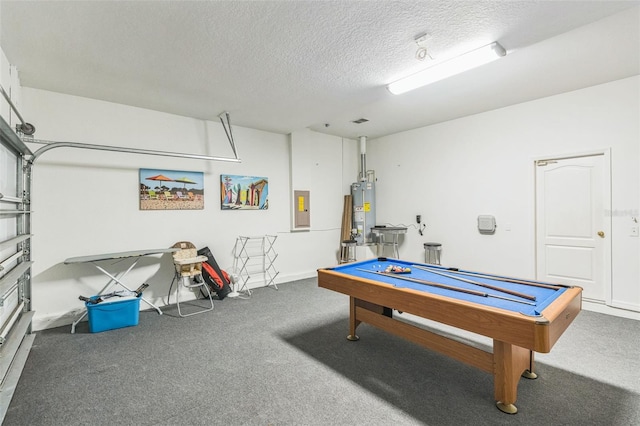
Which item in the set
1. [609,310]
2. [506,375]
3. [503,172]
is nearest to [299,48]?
[506,375]

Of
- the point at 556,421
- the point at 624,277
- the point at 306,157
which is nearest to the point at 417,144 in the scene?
the point at 306,157

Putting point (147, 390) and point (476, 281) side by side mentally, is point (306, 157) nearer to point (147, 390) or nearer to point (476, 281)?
point (476, 281)

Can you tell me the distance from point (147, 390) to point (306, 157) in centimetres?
467

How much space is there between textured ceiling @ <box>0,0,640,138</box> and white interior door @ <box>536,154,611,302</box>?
45.5 inches

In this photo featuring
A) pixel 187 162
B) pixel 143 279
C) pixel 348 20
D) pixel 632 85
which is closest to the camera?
pixel 348 20

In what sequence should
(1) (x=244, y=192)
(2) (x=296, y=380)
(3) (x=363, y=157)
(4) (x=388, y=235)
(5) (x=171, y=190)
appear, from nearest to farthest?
1. (2) (x=296, y=380)
2. (5) (x=171, y=190)
3. (1) (x=244, y=192)
4. (4) (x=388, y=235)
5. (3) (x=363, y=157)

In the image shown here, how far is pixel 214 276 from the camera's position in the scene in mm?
4559

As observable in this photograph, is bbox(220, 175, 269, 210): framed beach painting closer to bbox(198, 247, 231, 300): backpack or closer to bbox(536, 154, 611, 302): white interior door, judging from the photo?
bbox(198, 247, 231, 300): backpack

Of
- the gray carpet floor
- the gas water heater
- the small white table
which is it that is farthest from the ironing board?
the small white table

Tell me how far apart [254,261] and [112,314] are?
2330mm

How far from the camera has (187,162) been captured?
4.66 meters

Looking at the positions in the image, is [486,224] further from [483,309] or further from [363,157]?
[483,309]

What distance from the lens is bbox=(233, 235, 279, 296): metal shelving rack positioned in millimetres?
5188

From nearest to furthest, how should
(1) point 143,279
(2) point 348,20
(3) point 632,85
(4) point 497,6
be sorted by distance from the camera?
(4) point 497,6, (2) point 348,20, (3) point 632,85, (1) point 143,279
